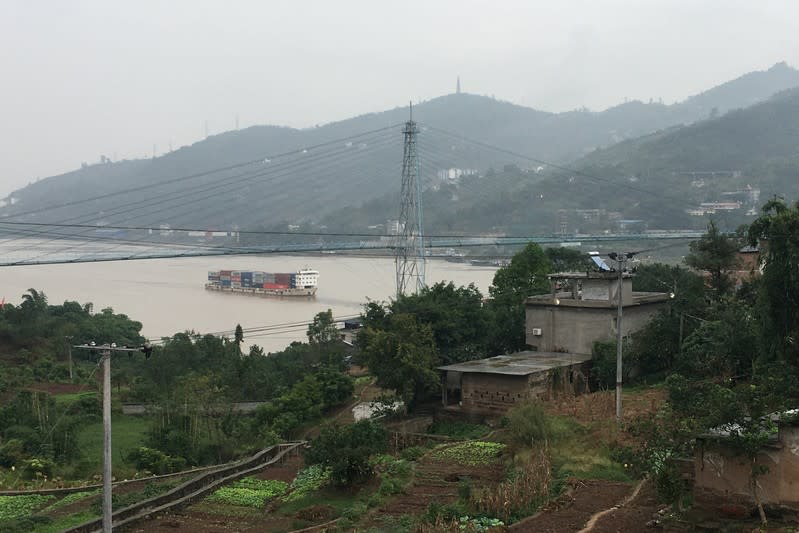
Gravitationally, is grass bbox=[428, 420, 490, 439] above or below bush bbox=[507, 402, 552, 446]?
below

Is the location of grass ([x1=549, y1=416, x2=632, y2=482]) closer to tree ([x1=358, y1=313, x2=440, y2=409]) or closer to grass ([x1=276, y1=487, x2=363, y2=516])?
grass ([x1=276, y1=487, x2=363, y2=516])

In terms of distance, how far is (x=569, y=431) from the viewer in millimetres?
5504

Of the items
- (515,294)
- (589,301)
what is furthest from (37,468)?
(515,294)

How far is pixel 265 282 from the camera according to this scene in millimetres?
26500

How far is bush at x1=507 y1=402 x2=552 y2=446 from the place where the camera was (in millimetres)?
5348

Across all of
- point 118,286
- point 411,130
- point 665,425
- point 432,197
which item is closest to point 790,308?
point 665,425

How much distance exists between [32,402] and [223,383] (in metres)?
2.33

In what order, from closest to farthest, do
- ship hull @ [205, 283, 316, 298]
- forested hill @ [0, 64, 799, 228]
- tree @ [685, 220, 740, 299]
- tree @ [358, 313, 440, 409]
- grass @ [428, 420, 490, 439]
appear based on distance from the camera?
grass @ [428, 420, 490, 439] → tree @ [358, 313, 440, 409] → tree @ [685, 220, 740, 299] → ship hull @ [205, 283, 316, 298] → forested hill @ [0, 64, 799, 228]

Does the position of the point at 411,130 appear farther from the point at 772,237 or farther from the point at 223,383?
the point at 772,237

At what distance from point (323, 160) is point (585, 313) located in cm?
5427

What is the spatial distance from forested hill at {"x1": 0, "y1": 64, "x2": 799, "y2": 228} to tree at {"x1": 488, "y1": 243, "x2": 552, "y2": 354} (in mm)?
18401

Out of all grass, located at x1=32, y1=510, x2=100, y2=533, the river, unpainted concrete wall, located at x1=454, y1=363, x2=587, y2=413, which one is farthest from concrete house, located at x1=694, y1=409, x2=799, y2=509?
the river

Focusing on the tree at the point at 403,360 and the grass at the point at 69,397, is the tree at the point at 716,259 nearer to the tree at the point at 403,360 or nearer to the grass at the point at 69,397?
the tree at the point at 403,360

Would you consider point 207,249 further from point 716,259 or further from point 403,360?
point 716,259
